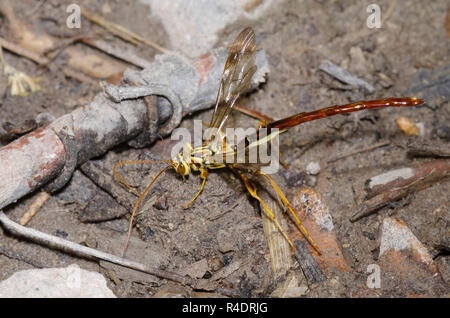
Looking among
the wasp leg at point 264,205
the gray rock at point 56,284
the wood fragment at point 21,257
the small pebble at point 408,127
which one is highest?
the small pebble at point 408,127

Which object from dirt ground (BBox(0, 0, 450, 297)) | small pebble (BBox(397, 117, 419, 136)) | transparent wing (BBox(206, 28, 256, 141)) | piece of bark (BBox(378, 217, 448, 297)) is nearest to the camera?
piece of bark (BBox(378, 217, 448, 297))

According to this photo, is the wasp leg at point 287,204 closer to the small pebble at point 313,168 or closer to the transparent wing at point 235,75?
the small pebble at point 313,168

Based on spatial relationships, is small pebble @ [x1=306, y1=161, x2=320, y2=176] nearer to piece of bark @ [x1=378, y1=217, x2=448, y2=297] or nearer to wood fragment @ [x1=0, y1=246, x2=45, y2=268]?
piece of bark @ [x1=378, y1=217, x2=448, y2=297]

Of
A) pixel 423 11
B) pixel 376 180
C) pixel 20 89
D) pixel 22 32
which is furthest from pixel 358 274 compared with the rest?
pixel 22 32

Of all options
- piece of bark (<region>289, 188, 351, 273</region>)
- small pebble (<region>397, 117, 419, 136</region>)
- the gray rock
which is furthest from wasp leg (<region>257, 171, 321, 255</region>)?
the gray rock

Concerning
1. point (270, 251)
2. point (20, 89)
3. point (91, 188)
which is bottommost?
point (270, 251)

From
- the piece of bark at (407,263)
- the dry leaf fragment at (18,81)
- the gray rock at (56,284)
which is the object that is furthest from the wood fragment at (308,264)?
the dry leaf fragment at (18,81)

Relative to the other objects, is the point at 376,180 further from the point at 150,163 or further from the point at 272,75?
the point at 150,163
